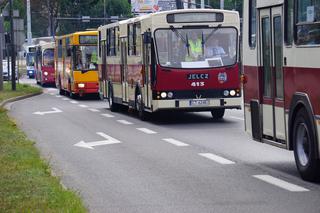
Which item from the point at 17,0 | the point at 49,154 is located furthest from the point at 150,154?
the point at 17,0

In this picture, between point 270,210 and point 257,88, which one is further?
point 257,88

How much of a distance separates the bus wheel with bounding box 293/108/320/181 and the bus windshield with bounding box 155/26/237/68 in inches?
450

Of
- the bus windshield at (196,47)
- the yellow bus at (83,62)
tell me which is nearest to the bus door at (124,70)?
the bus windshield at (196,47)

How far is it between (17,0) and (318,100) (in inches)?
3782

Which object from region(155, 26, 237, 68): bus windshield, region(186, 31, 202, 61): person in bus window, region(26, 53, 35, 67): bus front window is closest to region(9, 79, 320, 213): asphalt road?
region(155, 26, 237, 68): bus windshield

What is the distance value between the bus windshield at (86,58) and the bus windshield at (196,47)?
53.7ft

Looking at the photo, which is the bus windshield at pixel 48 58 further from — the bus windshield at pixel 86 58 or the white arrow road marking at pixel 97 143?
the white arrow road marking at pixel 97 143

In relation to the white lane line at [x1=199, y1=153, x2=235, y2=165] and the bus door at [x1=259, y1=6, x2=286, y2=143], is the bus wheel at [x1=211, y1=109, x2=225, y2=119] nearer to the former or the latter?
the white lane line at [x1=199, y1=153, x2=235, y2=165]

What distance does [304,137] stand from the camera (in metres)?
12.8

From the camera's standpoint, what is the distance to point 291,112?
13.0 meters

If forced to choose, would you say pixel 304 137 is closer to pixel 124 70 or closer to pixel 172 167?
pixel 172 167

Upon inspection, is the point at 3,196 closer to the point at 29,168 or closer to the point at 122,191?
the point at 122,191

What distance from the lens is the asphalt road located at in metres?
11.0

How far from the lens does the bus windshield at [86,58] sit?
40719 mm
